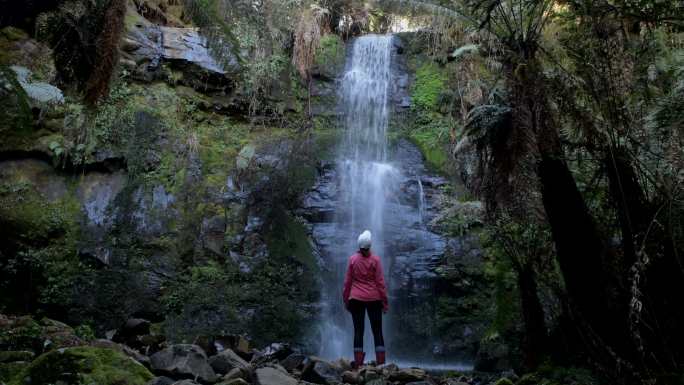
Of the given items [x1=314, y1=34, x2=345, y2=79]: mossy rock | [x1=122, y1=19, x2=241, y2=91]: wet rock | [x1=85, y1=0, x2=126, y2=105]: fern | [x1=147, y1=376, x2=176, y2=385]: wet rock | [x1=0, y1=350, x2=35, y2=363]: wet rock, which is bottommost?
[x1=147, y1=376, x2=176, y2=385]: wet rock

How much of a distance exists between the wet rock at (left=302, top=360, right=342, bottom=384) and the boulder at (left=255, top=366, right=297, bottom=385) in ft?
1.53

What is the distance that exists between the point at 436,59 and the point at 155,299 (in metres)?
8.24

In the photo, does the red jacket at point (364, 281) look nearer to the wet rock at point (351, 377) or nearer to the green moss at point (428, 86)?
the wet rock at point (351, 377)

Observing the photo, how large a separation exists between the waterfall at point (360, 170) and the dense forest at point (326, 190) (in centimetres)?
7

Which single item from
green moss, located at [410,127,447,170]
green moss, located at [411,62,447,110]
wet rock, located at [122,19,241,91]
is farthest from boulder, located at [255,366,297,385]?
green moss, located at [411,62,447,110]

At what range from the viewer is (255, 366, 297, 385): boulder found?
148 inches

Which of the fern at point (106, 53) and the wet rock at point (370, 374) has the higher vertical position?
the fern at point (106, 53)

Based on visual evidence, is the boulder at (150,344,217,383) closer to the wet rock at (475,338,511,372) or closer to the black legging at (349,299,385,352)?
the black legging at (349,299,385,352)

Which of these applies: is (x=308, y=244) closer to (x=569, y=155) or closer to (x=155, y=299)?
(x=155, y=299)

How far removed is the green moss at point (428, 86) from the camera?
1213cm

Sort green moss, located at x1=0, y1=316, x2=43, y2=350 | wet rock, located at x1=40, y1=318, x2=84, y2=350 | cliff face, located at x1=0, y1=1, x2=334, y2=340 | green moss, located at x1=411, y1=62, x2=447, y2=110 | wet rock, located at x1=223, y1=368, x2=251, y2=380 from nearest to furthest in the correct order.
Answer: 1. green moss, located at x1=0, y1=316, x2=43, y2=350
2. wet rock, located at x1=40, y1=318, x2=84, y2=350
3. wet rock, located at x1=223, y1=368, x2=251, y2=380
4. cliff face, located at x1=0, y1=1, x2=334, y2=340
5. green moss, located at x1=411, y1=62, x2=447, y2=110

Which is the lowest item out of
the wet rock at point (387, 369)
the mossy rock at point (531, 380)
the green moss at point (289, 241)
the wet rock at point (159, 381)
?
the wet rock at point (387, 369)

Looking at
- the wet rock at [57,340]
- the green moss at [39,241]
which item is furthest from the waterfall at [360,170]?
the wet rock at [57,340]

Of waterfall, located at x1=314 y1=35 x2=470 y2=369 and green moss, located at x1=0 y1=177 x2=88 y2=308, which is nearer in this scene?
green moss, located at x1=0 y1=177 x2=88 y2=308
